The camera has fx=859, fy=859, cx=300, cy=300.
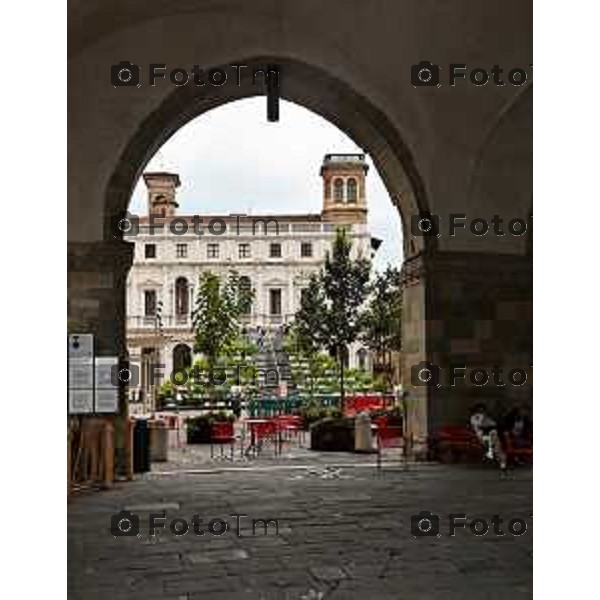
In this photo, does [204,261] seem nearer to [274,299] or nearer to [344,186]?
[274,299]

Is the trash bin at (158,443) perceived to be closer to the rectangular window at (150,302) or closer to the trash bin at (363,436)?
the trash bin at (363,436)

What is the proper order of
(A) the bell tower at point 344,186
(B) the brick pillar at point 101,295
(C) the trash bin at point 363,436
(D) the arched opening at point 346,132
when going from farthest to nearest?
1. (A) the bell tower at point 344,186
2. (C) the trash bin at point 363,436
3. (D) the arched opening at point 346,132
4. (B) the brick pillar at point 101,295

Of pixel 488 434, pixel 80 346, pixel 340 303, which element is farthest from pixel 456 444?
pixel 340 303

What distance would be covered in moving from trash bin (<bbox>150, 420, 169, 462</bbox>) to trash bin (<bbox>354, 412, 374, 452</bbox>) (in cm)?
294

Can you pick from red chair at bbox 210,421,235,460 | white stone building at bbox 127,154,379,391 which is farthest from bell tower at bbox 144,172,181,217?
red chair at bbox 210,421,235,460

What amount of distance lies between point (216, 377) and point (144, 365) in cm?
1424

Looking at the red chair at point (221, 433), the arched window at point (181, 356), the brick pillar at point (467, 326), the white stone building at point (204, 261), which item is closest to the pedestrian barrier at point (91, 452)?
the brick pillar at point (467, 326)

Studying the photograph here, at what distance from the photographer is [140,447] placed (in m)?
10.7

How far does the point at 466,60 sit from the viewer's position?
32.4 feet

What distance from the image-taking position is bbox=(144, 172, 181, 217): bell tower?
5194 cm

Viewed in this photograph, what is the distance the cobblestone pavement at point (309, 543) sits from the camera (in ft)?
16.1

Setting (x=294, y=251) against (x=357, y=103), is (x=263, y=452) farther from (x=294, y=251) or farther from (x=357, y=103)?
(x=294, y=251)

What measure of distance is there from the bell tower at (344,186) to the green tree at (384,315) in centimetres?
3610

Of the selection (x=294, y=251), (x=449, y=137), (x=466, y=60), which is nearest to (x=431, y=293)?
(x=449, y=137)
